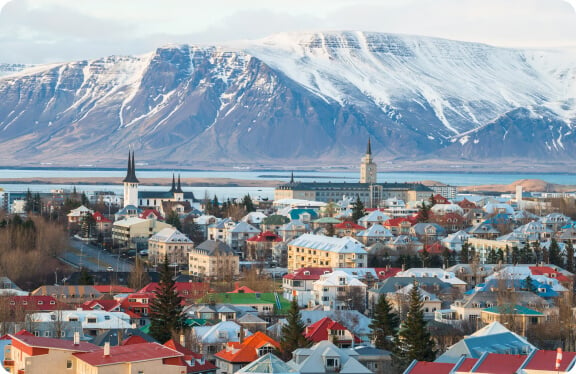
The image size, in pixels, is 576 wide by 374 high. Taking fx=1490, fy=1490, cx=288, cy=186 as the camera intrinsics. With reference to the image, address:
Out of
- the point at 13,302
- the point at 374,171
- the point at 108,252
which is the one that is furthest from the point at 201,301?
the point at 374,171

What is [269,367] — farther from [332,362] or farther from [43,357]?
[43,357]

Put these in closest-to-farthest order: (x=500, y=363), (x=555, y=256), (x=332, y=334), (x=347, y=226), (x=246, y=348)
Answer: (x=500, y=363)
(x=246, y=348)
(x=332, y=334)
(x=555, y=256)
(x=347, y=226)

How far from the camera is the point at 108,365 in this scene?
2623 cm

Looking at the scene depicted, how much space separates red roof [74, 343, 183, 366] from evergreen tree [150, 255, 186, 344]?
5826mm

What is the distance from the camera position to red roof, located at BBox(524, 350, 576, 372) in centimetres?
2625

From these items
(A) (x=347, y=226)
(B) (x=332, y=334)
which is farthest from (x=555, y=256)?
(B) (x=332, y=334)

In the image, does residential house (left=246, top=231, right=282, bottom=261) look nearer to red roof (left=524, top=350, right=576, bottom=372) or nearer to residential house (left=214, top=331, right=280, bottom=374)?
residential house (left=214, top=331, right=280, bottom=374)

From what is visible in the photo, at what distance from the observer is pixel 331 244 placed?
62.3 metres

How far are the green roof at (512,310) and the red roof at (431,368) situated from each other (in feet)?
35.0

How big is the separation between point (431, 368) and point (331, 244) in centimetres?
3452

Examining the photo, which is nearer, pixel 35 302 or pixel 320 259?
pixel 35 302

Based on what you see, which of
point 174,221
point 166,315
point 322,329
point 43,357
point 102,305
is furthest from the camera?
point 174,221

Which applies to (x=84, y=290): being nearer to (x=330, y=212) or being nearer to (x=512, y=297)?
(x=512, y=297)

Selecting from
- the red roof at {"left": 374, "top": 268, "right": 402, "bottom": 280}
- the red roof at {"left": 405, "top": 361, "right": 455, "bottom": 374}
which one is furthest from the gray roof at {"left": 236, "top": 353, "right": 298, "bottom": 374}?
the red roof at {"left": 374, "top": 268, "right": 402, "bottom": 280}
